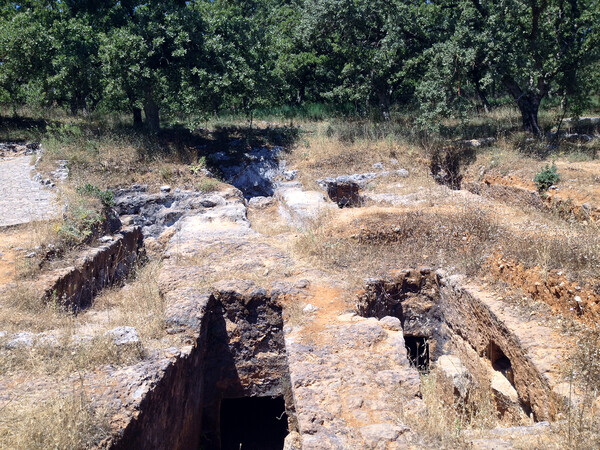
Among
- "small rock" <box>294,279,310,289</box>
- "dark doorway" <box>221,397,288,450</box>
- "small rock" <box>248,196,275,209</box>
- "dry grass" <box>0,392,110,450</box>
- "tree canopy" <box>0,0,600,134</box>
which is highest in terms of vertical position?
"tree canopy" <box>0,0,600,134</box>

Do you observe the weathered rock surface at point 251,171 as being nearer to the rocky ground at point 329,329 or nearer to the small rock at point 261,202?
the small rock at point 261,202

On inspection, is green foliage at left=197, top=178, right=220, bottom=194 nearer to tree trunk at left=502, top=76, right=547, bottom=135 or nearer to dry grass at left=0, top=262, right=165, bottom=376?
dry grass at left=0, top=262, right=165, bottom=376

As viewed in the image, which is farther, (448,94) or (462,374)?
(448,94)

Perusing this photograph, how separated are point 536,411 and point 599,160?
9058mm

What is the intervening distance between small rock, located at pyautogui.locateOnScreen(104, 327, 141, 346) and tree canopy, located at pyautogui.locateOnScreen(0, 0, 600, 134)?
28.5 ft

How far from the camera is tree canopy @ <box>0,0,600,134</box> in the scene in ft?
40.6

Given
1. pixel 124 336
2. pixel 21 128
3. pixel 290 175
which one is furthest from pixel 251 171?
pixel 124 336

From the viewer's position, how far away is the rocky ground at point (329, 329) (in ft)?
11.7

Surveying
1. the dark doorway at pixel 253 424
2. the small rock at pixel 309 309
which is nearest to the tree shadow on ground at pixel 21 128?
the dark doorway at pixel 253 424

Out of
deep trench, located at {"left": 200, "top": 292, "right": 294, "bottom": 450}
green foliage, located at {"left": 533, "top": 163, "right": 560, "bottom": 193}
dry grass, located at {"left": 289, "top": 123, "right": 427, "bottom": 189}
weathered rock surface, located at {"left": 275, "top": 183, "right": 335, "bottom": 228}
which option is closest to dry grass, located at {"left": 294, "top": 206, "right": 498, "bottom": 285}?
deep trench, located at {"left": 200, "top": 292, "right": 294, "bottom": 450}

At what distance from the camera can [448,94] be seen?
503 inches

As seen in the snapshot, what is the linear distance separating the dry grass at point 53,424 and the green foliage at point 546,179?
30.5 feet

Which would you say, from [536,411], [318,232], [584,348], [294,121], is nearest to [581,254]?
[584,348]

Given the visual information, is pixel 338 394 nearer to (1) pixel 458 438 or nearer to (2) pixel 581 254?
(1) pixel 458 438
